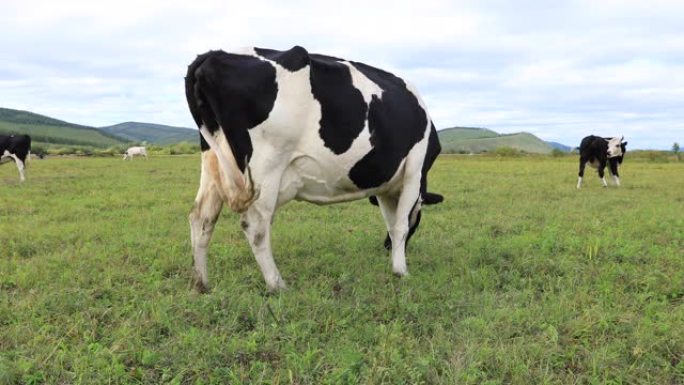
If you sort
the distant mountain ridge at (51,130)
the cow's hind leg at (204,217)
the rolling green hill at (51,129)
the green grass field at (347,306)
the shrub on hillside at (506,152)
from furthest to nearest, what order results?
the rolling green hill at (51,129) → the distant mountain ridge at (51,130) → the shrub on hillside at (506,152) → the cow's hind leg at (204,217) → the green grass field at (347,306)

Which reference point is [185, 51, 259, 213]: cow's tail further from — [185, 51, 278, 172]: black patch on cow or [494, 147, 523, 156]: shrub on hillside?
[494, 147, 523, 156]: shrub on hillside

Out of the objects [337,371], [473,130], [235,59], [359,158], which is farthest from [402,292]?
[473,130]

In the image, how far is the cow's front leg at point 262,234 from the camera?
4.61 metres

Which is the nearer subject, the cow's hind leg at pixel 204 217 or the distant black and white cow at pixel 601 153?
the cow's hind leg at pixel 204 217

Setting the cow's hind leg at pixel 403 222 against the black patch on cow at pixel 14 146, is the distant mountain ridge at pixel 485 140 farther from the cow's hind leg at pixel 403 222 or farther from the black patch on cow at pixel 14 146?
the cow's hind leg at pixel 403 222

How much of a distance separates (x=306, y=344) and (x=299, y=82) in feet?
7.47

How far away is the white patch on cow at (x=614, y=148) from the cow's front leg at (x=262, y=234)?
1520 centimetres

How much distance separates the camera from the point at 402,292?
4.71 metres

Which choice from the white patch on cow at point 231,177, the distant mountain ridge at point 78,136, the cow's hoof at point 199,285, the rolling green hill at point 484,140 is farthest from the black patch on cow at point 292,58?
the rolling green hill at point 484,140

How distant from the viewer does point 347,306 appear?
4.28 metres

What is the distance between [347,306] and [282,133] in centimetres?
161

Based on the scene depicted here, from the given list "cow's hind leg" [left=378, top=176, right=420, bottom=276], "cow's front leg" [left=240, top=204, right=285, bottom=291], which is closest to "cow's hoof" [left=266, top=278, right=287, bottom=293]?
"cow's front leg" [left=240, top=204, right=285, bottom=291]

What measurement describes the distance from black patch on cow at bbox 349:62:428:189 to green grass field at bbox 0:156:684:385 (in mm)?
1105

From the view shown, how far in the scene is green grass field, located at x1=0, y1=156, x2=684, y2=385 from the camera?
3.26 metres
